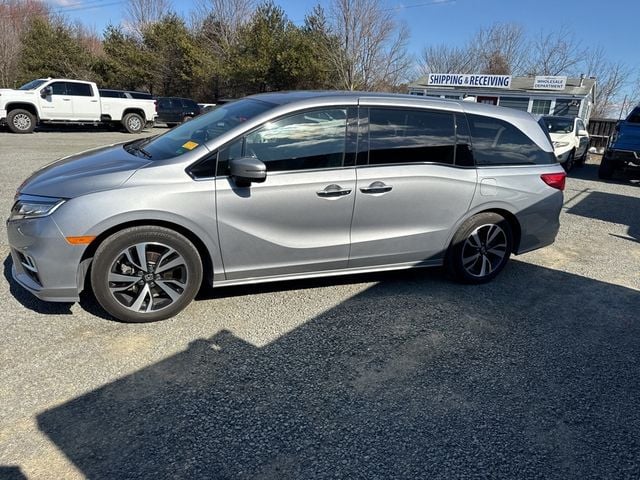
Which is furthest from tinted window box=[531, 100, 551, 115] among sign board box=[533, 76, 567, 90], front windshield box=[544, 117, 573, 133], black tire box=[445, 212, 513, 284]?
black tire box=[445, 212, 513, 284]

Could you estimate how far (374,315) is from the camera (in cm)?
379

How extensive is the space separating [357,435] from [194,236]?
1.87 m

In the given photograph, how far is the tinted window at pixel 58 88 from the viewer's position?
635 inches

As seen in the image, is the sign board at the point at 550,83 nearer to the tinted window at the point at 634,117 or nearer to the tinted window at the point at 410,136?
the tinted window at the point at 634,117

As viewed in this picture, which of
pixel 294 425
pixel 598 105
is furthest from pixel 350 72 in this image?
pixel 294 425

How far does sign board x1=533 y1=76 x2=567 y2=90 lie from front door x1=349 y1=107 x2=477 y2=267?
92.3ft

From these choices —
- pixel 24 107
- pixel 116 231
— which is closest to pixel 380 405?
pixel 116 231

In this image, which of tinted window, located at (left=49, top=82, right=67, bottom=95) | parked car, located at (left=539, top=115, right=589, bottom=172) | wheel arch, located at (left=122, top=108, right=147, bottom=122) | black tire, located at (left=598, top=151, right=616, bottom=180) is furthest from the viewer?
wheel arch, located at (left=122, top=108, right=147, bottom=122)

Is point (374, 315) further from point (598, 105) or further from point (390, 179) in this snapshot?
point (598, 105)

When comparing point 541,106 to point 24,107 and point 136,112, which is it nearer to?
point 136,112

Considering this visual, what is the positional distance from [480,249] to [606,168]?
390 inches

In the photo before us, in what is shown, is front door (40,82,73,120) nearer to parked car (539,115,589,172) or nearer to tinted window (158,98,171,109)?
tinted window (158,98,171,109)

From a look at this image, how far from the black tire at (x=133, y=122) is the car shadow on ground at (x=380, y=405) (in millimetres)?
17395

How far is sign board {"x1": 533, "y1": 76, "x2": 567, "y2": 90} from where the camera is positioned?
27484 mm
